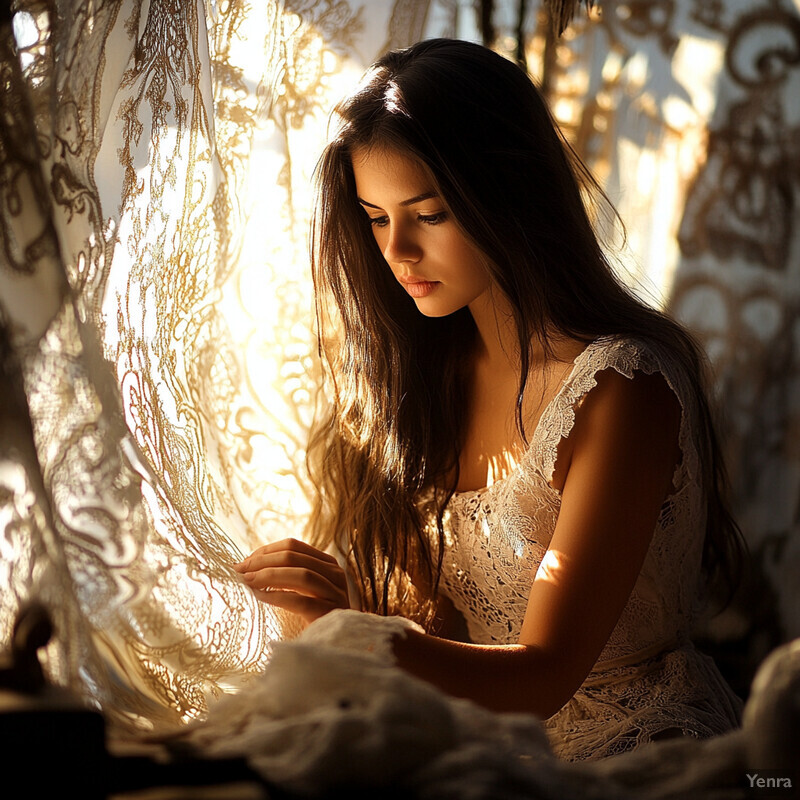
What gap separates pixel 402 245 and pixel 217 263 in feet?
1.04

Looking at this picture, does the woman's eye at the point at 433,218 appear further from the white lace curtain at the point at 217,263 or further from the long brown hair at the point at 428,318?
the white lace curtain at the point at 217,263

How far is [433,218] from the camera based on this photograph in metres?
1.22

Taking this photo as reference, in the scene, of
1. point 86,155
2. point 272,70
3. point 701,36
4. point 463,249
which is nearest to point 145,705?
point 86,155

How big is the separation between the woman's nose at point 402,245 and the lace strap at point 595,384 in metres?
0.30

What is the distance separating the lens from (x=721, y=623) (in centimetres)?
169

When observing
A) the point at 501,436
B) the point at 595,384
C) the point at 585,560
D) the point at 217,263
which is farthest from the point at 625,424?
the point at 217,263

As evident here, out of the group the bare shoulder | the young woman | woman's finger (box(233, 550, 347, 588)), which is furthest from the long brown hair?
woman's finger (box(233, 550, 347, 588))

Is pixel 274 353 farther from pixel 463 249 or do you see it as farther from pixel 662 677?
pixel 662 677

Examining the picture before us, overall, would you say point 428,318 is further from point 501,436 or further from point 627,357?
point 627,357

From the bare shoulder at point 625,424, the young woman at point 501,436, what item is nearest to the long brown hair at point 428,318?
the young woman at point 501,436

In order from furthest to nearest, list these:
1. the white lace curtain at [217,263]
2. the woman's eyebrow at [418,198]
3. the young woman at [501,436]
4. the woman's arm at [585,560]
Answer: the woman's eyebrow at [418,198], the young woman at [501,436], the woman's arm at [585,560], the white lace curtain at [217,263]

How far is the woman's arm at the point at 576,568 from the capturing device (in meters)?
0.98

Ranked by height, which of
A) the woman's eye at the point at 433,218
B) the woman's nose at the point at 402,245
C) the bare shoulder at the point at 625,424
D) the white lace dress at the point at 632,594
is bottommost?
the white lace dress at the point at 632,594

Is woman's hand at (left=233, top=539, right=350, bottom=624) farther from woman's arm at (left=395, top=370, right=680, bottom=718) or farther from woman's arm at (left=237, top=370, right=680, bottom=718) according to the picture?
woman's arm at (left=395, top=370, right=680, bottom=718)
